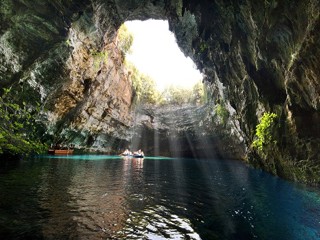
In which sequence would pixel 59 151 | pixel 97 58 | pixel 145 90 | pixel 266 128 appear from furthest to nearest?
pixel 145 90, pixel 59 151, pixel 97 58, pixel 266 128

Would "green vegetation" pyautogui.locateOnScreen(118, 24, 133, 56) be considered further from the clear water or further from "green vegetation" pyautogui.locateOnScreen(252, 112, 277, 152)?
the clear water

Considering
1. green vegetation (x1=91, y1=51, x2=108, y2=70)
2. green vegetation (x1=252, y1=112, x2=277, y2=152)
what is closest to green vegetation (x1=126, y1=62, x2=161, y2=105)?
green vegetation (x1=91, y1=51, x2=108, y2=70)

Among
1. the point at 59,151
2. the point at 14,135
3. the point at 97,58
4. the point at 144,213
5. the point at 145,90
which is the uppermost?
the point at 145,90

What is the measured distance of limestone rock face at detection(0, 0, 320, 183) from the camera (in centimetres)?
1580

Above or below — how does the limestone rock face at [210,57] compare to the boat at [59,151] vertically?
above

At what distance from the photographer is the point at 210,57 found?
1129 inches

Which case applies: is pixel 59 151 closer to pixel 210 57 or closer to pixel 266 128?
pixel 210 57

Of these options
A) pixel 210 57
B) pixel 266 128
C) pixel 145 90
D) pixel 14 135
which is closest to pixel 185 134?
pixel 145 90

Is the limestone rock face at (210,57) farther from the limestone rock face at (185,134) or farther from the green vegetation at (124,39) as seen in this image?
the limestone rock face at (185,134)

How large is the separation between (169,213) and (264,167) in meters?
21.1

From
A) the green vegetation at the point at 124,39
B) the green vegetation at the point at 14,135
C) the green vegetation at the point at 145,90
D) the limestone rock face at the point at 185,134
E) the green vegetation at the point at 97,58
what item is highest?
the green vegetation at the point at 124,39

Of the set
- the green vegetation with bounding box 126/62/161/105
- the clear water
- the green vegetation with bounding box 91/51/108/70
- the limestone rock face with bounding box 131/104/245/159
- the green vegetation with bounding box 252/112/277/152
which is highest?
the green vegetation with bounding box 126/62/161/105

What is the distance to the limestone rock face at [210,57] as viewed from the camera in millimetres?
15805

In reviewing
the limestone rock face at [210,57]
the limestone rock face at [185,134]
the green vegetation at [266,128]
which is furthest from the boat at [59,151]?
the green vegetation at [266,128]
